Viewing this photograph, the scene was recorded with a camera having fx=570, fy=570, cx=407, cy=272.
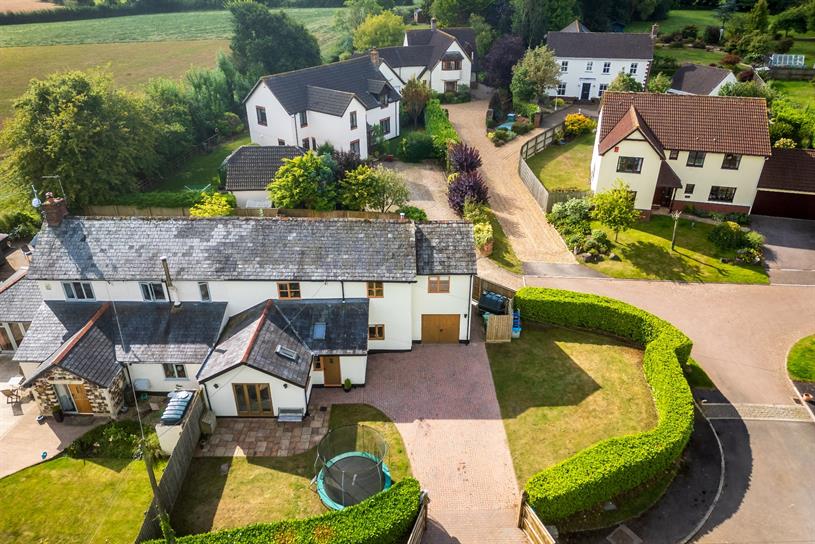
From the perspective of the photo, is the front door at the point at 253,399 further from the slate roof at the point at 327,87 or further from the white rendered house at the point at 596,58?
the white rendered house at the point at 596,58

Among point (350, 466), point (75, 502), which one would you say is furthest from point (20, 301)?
point (350, 466)

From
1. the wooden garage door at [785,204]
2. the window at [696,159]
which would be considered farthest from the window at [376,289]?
the wooden garage door at [785,204]

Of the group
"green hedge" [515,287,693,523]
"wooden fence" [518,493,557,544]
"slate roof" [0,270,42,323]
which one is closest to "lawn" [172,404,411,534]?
"wooden fence" [518,493,557,544]

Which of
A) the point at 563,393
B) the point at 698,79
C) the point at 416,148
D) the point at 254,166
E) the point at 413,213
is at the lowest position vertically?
the point at 563,393

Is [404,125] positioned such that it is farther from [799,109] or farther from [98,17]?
[98,17]

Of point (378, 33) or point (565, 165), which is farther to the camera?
point (378, 33)

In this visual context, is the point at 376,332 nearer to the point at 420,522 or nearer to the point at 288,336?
the point at 288,336
